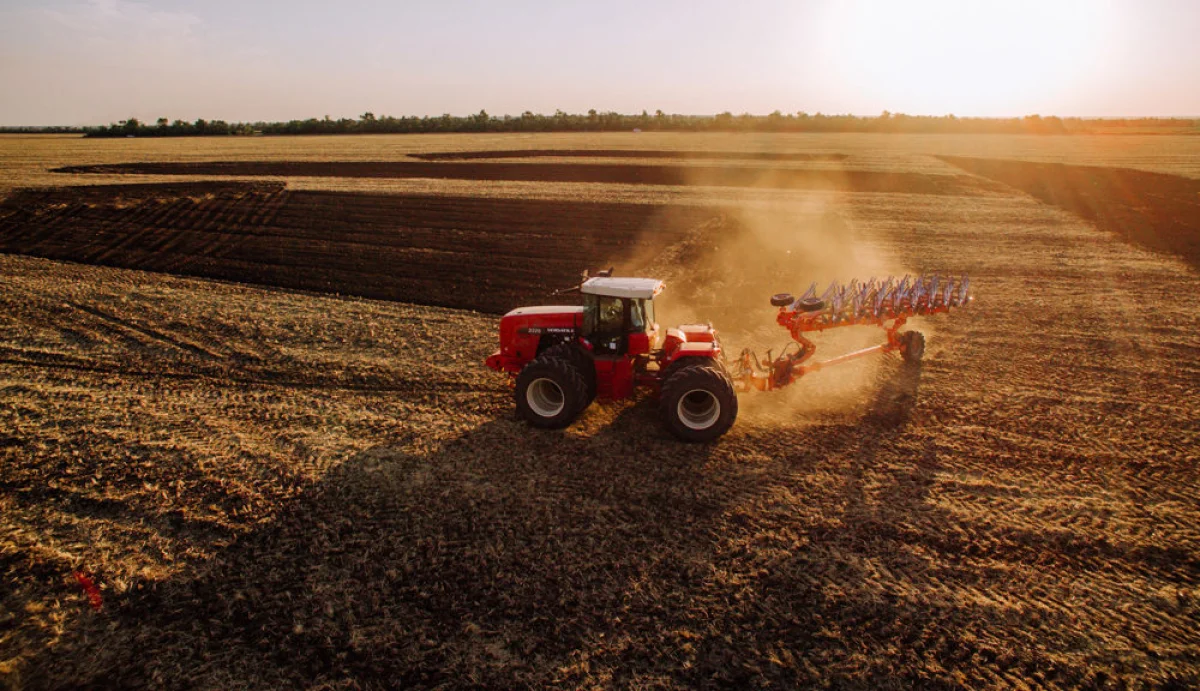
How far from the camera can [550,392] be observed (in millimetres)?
8641

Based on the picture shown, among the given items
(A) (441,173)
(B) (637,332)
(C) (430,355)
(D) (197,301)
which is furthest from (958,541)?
(A) (441,173)

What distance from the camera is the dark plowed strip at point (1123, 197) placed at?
2089 centimetres

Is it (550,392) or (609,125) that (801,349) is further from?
(609,125)

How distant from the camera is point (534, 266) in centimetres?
1767

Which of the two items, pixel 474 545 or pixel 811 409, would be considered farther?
pixel 811 409

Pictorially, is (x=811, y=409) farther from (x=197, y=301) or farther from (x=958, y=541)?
(x=197, y=301)

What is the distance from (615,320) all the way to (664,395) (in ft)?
4.17

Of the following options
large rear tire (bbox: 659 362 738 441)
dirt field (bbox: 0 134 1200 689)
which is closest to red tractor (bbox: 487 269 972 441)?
large rear tire (bbox: 659 362 738 441)

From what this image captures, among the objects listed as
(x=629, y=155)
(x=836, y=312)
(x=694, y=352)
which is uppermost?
(x=629, y=155)

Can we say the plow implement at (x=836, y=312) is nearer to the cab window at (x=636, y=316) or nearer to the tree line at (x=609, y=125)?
the cab window at (x=636, y=316)

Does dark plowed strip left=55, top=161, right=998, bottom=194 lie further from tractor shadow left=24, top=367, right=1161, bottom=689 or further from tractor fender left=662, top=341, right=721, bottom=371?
tractor shadow left=24, top=367, right=1161, bottom=689

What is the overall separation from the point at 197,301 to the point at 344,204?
1329cm

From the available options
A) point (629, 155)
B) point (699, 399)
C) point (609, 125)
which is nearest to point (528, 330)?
point (699, 399)

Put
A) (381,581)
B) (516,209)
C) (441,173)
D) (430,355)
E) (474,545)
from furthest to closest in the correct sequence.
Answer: (441,173)
(516,209)
(430,355)
(474,545)
(381,581)
